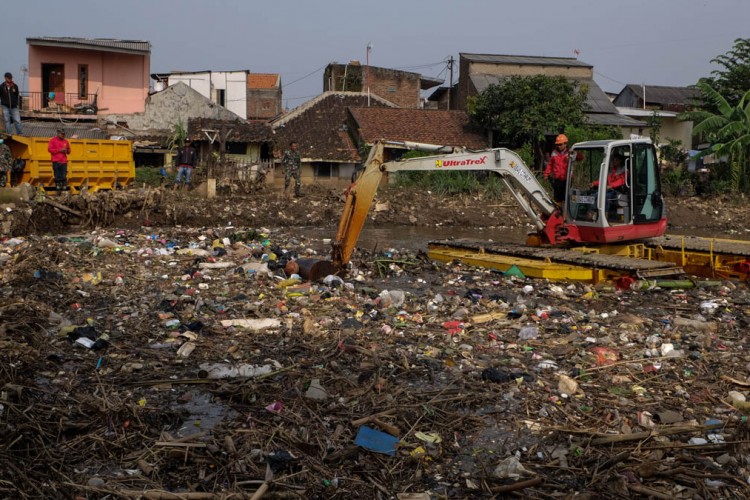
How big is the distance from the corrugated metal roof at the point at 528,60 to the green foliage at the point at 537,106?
602cm

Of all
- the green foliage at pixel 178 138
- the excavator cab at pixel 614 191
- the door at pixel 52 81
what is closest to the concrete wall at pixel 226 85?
the door at pixel 52 81

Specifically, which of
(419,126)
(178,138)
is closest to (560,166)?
(419,126)

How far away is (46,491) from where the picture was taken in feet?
13.1

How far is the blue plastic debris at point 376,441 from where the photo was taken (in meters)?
4.59

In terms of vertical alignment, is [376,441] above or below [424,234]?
below

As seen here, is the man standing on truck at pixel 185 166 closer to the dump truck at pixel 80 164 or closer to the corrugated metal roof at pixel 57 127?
the dump truck at pixel 80 164

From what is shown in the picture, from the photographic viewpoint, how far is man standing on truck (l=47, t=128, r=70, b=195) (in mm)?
16984

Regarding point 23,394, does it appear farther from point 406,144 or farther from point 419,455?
point 406,144

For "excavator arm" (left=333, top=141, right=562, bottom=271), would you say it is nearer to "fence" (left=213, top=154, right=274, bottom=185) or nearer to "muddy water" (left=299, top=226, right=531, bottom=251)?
"muddy water" (left=299, top=226, right=531, bottom=251)

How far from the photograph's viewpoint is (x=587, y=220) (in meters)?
10.8

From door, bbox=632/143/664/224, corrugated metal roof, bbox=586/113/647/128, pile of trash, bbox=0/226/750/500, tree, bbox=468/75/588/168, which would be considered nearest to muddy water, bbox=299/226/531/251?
door, bbox=632/143/664/224

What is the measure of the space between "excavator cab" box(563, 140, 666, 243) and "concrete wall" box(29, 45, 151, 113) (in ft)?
79.4

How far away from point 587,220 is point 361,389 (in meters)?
6.25

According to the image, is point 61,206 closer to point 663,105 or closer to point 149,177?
point 149,177
